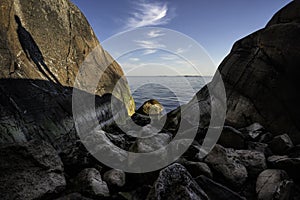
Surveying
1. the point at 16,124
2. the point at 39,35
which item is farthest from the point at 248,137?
the point at 39,35

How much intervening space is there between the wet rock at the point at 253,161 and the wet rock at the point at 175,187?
1.86 m

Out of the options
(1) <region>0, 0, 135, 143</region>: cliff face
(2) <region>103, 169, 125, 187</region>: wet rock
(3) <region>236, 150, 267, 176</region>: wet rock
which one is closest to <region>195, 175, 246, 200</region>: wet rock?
(3) <region>236, 150, 267, 176</region>: wet rock

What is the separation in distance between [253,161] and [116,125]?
701 centimetres

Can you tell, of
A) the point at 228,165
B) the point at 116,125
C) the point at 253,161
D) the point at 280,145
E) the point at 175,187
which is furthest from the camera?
the point at 116,125

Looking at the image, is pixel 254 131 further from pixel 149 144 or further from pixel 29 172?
pixel 29 172

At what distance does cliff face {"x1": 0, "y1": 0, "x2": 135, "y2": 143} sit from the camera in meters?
4.96

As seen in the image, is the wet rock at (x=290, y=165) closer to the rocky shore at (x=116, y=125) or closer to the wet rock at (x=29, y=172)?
the rocky shore at (x=116, y=125)

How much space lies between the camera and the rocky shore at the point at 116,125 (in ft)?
10.7

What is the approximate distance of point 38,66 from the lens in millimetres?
→ 6438

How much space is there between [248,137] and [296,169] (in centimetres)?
210

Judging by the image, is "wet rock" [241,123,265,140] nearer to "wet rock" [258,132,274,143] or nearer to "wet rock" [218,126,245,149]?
"wet rock" [258,132,274,143]

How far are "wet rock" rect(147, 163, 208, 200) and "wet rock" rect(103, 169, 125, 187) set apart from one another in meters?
1.05

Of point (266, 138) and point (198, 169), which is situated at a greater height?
point (198, 169)

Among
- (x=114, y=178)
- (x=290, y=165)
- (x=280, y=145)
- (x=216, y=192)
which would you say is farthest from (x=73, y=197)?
(x=280, y=145)
